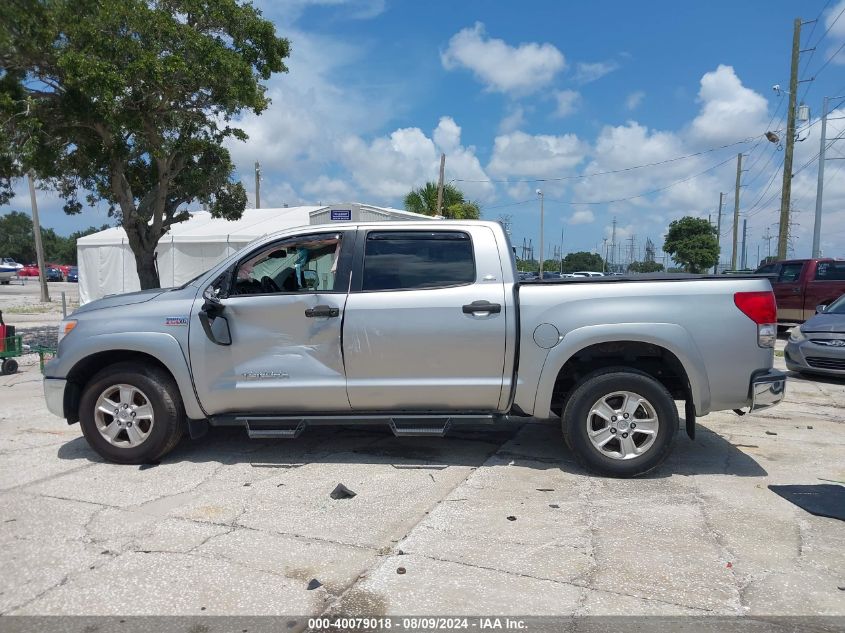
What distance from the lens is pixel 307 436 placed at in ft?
20.5

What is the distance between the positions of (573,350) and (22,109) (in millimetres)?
11391

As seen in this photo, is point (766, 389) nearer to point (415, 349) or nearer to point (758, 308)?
point (758, 308)

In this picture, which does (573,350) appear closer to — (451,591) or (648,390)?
(648,390)

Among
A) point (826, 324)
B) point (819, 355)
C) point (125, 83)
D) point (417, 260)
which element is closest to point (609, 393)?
point (417, 260)

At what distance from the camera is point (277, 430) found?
523cm

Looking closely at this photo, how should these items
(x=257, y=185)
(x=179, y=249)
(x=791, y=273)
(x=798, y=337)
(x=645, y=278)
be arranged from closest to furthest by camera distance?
(x=645, y=278) < (x=798, y=337) < (x=791, y=273) < (x=179, y=249) < (x=257, y=185)

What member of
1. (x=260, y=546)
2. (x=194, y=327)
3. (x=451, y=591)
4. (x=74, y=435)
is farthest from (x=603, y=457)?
(x=74, y=435)

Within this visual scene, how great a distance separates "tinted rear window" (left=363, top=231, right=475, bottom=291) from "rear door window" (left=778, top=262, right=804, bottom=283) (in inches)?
506

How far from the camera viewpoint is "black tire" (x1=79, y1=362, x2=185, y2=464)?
17.1ft

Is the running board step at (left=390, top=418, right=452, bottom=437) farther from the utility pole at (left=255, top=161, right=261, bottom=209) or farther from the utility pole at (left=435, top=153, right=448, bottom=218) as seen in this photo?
the utility pole at (left=255, top=161, right=261, bottom=209)

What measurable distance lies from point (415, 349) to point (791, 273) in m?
13.5

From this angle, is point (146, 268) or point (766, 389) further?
point (146, 268)

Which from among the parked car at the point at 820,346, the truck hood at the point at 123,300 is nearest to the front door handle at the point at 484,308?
the truck hood at the point at 123,300

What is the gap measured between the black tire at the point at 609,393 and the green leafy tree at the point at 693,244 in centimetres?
4415
